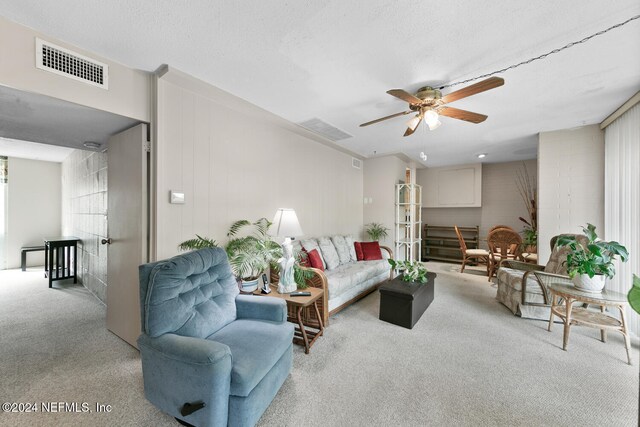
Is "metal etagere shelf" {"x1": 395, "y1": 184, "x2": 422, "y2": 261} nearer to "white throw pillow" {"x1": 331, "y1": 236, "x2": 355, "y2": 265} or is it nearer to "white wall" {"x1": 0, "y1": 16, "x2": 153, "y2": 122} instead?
"white throw pillow" {"x1": 331, "y1": 236, "x2": 355, "y2": 265}

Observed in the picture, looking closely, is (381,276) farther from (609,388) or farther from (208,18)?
(208,18)

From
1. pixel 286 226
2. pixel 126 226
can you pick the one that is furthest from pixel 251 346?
pixel 126 226

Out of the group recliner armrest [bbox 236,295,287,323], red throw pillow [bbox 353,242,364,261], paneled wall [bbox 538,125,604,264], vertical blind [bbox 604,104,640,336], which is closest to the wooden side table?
recliner armrest [bbox 236,295,287,323]

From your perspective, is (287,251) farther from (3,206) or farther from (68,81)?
(3,206)

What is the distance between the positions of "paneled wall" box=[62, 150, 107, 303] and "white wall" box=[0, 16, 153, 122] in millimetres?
1723

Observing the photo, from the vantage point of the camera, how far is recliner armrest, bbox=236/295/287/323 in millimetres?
1948

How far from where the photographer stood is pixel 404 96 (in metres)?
2.19

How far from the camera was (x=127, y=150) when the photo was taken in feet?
7.98

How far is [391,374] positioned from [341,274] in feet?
Result: 5.01

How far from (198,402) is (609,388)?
116 inches

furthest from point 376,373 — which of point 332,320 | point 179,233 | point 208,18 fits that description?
point 208,18

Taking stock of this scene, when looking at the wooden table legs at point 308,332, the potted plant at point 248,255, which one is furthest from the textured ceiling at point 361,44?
Answer: the wooden table legs at point 308,332

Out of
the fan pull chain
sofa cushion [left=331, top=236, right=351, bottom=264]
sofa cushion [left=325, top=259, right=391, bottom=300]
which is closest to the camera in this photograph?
the fan pull chain

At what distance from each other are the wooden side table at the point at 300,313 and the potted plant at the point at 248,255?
0.17m
